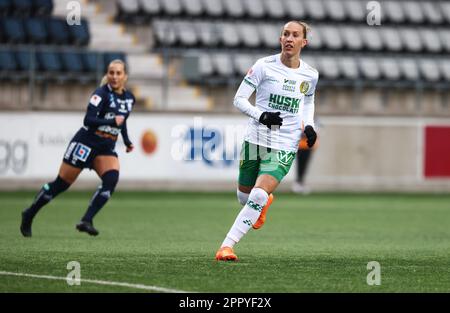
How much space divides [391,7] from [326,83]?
4.40m

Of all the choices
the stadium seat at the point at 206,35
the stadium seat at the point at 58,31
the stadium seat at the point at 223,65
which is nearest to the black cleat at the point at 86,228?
the stadium seat at the point at 58,31

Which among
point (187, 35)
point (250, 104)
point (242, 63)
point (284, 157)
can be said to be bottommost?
point (284, 157)

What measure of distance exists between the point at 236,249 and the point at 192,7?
651 inches

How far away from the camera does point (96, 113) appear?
11258 mm

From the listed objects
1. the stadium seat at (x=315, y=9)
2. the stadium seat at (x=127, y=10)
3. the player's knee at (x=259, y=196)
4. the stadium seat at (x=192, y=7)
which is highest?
the stadium seat at (x=315, y=9)

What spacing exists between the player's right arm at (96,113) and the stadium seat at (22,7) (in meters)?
13.2

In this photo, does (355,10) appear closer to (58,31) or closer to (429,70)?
(429,70)

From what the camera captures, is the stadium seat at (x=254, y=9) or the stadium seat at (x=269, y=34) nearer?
the stadium seat at (x=269, y=34)

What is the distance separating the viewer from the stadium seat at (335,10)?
90.1 feet

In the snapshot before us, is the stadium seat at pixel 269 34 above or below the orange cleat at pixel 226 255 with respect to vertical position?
above

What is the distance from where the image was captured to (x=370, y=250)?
10.4 m

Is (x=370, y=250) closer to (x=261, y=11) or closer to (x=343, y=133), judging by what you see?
(x=343, y=133)

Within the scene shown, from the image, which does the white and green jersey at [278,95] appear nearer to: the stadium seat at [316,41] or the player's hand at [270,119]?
the player's hand at [270,119]

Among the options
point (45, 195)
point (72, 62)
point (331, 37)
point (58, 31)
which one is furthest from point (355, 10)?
point (45, 195)
